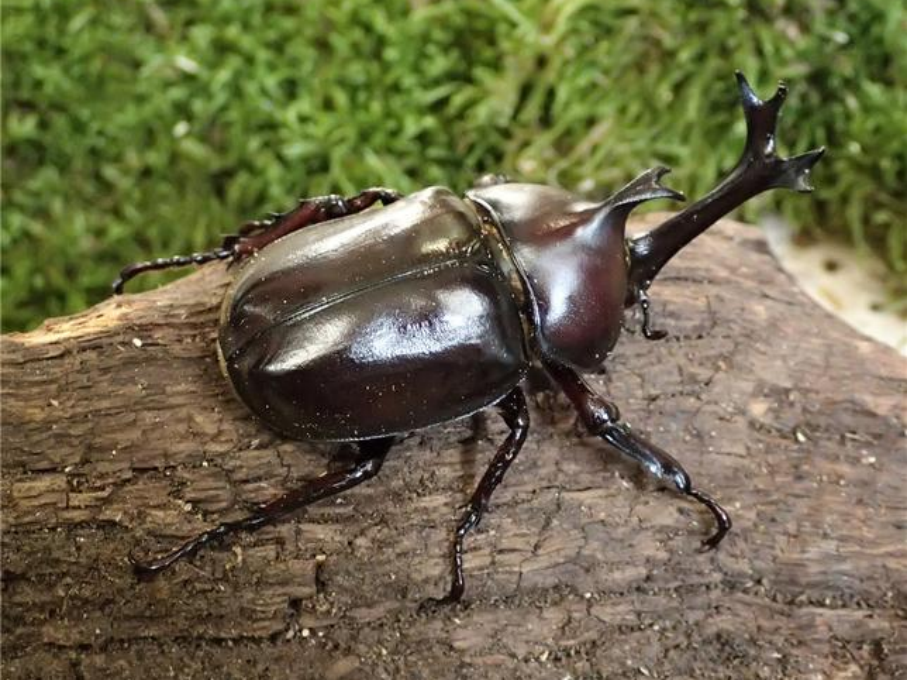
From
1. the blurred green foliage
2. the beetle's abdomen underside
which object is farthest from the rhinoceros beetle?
the blurred green foliage

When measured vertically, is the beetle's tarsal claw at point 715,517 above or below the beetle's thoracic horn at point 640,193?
below

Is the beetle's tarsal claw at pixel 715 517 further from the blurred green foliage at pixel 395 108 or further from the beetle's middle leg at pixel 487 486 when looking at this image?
the blurred green foliage at pixel 395 108

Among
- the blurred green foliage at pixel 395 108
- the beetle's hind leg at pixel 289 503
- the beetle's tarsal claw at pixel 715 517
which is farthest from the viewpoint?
the blurred green foliage at pixel 395 108

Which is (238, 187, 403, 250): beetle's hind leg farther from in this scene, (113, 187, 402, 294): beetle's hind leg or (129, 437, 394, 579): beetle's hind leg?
(129, 437, 394, 579): beetle's hind leg

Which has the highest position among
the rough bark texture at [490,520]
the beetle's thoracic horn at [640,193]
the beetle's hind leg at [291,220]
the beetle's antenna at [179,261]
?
the beetle's thoracic horn at [640,193]

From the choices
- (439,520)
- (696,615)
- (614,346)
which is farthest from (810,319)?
(439,520)

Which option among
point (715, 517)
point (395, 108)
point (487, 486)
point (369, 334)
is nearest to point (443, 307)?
point (369, 334)

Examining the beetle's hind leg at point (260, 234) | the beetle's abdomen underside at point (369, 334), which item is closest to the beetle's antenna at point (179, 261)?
the beetle's hind leg at point (260, 234)

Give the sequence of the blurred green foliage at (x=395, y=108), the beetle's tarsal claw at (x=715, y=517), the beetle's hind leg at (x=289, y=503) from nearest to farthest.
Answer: the beetle's hind leg at (x=289, y=503), the beetle's tarsal claw at (x=715, y=517), the blurred green foliage at (x=395, y=108)
